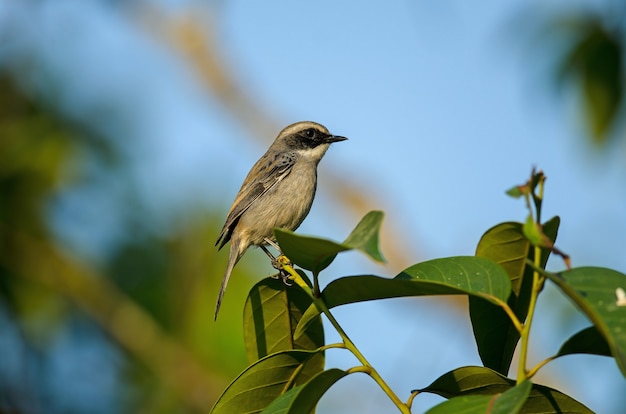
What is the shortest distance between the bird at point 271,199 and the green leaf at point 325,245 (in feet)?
11.7

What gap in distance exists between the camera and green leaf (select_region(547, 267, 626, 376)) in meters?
2.08

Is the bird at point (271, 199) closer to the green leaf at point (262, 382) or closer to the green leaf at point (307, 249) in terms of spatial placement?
the green leaf at point (262, 382)

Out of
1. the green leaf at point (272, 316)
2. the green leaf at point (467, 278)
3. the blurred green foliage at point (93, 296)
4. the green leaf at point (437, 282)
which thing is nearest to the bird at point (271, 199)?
the blurred green foliage at point (93, 296)

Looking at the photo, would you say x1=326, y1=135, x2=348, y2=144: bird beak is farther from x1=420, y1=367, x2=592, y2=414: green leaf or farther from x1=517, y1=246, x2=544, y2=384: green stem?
x1=517, y1=246, x2=544, y2=384: green stem

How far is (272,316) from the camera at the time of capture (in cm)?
362

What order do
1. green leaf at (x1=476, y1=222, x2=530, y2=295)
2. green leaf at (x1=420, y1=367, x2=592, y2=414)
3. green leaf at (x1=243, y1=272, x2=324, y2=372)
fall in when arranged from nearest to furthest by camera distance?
green leaf at (x1=420, y1=367, x2=592, y2=414)
green leaf at (x1=476, y1=222, x2=530, y2=295)
green leaf at (x1=243, y1=272, x2=324, y2=372)

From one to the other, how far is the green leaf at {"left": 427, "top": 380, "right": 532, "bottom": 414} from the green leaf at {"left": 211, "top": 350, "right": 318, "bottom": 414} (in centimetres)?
81

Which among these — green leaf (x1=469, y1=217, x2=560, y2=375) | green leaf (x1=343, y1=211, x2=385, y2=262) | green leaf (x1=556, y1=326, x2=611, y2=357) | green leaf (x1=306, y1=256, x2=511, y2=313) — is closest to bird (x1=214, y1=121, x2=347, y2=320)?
green leaf (x1=469, y1=217, x2=560, y2=375)

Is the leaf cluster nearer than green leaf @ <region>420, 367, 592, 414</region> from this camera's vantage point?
Yes

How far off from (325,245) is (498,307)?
808mm

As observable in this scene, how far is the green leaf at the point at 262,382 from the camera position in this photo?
296 centimetres

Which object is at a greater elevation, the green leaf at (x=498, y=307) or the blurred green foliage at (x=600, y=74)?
the blurred green foliage at (x=600, y=74)

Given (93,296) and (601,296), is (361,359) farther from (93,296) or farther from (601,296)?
(93,296)

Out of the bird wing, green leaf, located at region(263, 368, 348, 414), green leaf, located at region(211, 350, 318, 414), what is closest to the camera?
green leaf, located at region(263, 368, 348, 414)
